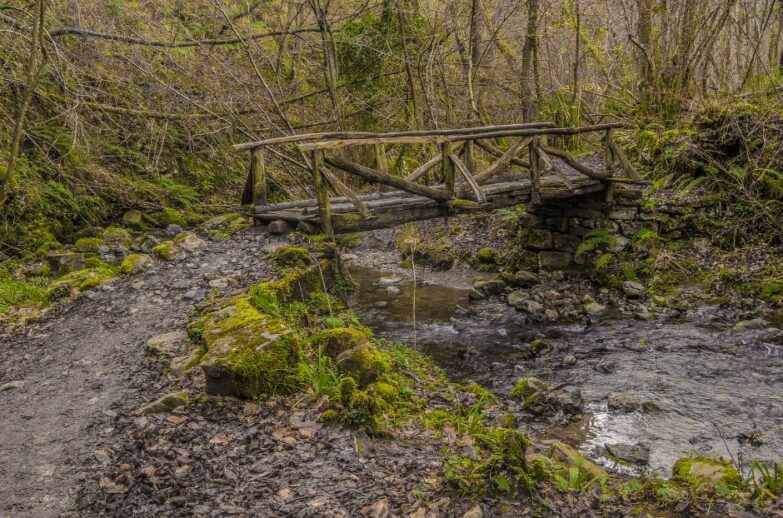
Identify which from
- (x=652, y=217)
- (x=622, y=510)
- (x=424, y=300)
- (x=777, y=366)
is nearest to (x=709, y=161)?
(x=652, y=217)

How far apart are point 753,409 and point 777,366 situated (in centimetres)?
137

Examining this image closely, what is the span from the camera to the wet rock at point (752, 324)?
7.72 metres

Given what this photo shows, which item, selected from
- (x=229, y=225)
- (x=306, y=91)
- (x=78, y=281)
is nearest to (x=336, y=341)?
(x=78, y=281)


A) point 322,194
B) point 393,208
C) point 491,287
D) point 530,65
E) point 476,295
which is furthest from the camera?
point 530,65

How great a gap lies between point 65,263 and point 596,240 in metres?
9.03

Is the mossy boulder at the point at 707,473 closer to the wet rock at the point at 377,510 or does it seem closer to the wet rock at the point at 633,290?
the wet rock at the point at 377,510

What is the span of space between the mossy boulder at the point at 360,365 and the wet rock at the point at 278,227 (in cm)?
334

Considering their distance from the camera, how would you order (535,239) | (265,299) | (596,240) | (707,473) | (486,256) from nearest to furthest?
(707,473) → (265,299) → (596,240) → (535,239) → (486,256)

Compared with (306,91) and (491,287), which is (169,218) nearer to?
(306,91)

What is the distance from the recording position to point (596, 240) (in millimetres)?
10367

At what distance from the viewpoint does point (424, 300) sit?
423 inches

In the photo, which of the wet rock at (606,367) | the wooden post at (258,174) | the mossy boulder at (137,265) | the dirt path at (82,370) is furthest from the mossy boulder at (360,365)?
the mossy boulder at (137,265)

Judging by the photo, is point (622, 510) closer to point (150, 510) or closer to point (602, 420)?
point (602, 420)

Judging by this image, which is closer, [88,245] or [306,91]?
[88,245]
